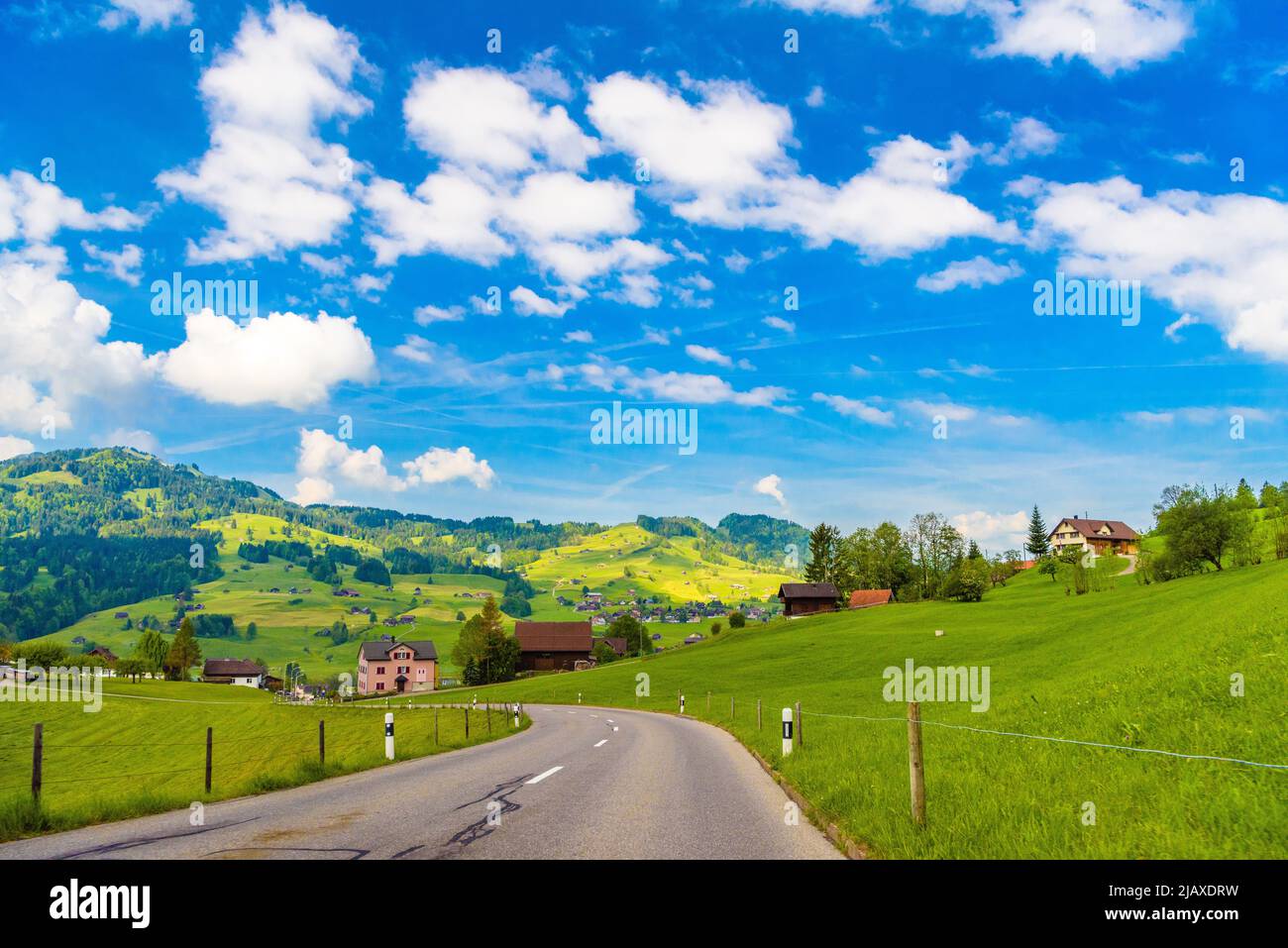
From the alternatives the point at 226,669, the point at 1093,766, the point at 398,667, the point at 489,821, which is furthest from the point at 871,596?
the point at 226,669

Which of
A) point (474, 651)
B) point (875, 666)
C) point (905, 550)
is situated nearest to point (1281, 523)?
point (875, 666)

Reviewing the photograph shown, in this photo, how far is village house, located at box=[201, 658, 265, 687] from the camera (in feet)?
616

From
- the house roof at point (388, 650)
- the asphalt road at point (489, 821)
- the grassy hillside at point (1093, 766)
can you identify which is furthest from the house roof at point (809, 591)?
the asphalt road at point (489, 821)

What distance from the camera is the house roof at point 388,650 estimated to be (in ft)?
549

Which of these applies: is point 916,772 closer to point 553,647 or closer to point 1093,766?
point 1093,766

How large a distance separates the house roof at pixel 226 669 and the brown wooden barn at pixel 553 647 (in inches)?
3775

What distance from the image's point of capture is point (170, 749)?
152 feet

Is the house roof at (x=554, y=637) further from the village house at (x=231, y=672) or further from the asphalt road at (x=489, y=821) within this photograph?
the asphalt road at (x=489, y=821)

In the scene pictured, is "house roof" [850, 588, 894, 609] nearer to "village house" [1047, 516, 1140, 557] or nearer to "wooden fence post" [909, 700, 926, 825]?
"village house" [1047, 516, 1140, 557]

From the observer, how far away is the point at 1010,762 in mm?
11836

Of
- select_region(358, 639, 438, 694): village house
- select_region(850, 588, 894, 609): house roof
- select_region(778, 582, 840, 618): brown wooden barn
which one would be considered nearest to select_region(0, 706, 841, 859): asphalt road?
select_region(850, 588, 894, 609): house roof

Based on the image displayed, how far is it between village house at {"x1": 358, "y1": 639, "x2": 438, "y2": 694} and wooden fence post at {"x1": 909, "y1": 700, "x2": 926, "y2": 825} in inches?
6664
